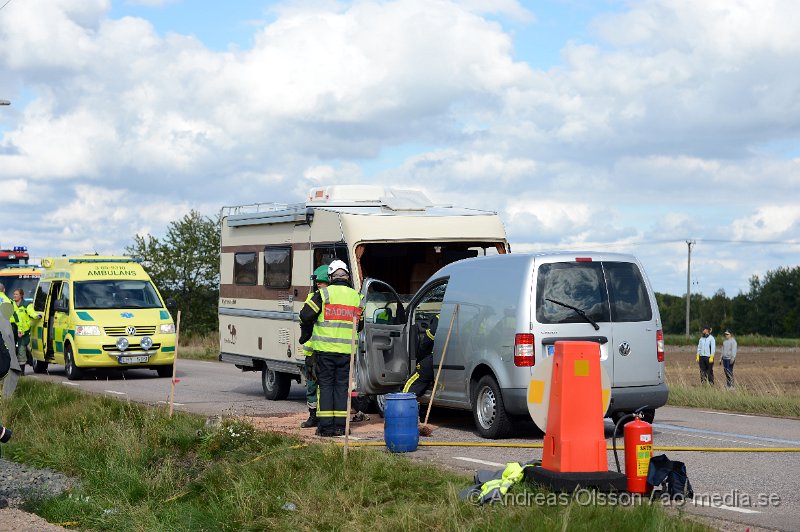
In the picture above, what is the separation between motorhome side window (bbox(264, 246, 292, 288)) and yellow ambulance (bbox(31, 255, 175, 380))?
6.45m

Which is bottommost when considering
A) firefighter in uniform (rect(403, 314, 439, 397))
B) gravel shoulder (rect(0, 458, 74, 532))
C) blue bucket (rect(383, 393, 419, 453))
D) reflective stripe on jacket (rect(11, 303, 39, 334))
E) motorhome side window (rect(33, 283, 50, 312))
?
gravel shoulder (rect(0, 458, 74, 532))

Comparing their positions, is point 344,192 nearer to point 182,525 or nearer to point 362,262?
point 362,262

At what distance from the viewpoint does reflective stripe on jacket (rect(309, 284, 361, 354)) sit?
12.9m

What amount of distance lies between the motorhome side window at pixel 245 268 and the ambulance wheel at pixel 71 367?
19.3ft

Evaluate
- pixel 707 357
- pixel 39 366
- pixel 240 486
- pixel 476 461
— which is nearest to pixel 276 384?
pixel 476 461

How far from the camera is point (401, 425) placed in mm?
11547

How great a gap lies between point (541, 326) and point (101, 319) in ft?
44.6

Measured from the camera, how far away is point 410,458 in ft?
36.5

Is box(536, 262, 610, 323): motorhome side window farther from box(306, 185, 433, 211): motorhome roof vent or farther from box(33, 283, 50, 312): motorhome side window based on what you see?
box(33, 283, 50, 312): motorhome side window

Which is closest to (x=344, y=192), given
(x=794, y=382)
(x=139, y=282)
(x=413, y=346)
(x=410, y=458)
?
(x=413, y=346)

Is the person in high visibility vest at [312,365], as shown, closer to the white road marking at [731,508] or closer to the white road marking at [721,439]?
the white road marking at [721,439]

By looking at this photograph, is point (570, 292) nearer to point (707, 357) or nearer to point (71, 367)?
point (71, 367)

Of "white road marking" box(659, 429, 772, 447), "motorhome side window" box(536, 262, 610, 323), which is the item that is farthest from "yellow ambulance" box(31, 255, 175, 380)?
"motorhome side window" box(536, 262, 610, 323)

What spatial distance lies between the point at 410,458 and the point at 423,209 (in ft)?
21.1
